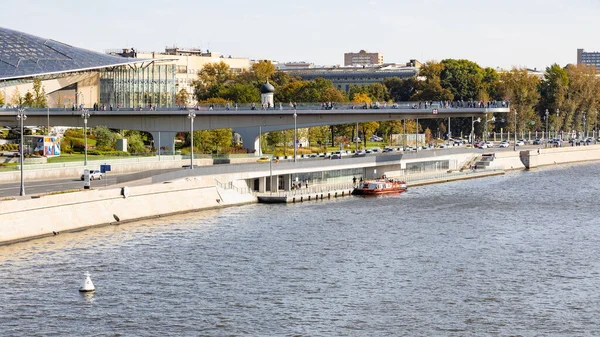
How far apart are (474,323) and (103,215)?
3190cm

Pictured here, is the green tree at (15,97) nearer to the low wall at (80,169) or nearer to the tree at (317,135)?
the tree at (317,135)

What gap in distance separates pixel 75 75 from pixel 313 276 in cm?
10201

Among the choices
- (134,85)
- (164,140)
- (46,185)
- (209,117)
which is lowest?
(46,185)

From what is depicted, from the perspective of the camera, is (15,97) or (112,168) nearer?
(112,168)

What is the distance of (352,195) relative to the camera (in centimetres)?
9506

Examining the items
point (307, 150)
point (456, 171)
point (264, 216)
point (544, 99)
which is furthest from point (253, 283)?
point (544, 99)

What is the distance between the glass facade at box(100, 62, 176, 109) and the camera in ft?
519

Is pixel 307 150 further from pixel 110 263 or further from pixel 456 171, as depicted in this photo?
pixel 110 263

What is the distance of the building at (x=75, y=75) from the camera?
121 metres

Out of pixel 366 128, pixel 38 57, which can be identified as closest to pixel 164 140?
pixel 38 57

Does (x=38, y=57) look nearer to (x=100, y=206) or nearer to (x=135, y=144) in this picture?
(x=135, y=144)

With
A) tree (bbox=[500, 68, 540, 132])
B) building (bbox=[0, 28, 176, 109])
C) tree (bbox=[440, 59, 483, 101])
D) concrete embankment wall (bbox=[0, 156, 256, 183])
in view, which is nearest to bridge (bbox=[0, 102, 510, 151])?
building (bbox=[0, 28, 176, 109])

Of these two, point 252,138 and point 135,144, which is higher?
point 252,138

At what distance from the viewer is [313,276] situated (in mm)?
53938
